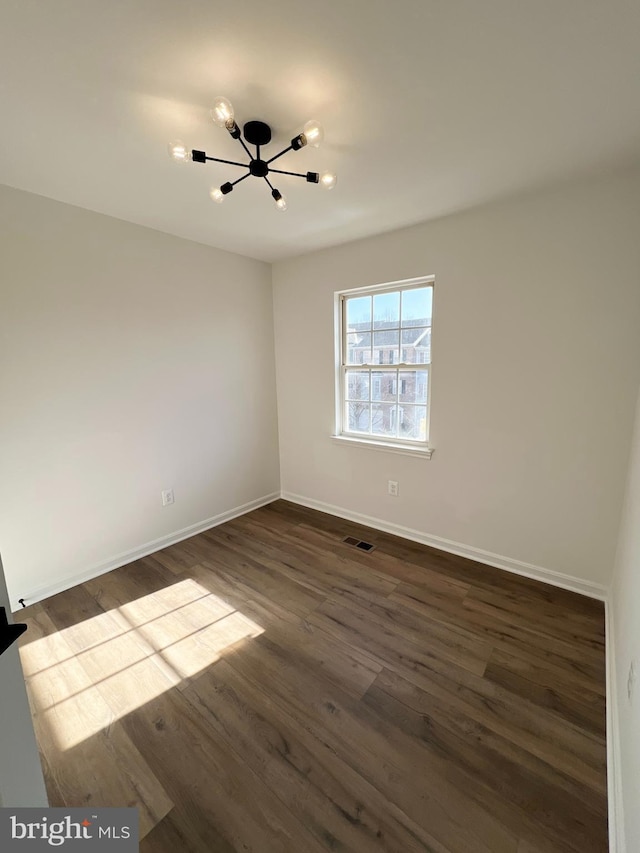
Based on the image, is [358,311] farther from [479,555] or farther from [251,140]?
[479,555]

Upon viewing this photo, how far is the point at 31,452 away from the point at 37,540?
1.89ft

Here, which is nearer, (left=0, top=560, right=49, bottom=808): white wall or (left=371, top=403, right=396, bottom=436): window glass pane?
(left=0, top=560, right=49, bottom=808): white wall

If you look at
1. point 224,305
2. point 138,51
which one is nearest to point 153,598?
point 224,305

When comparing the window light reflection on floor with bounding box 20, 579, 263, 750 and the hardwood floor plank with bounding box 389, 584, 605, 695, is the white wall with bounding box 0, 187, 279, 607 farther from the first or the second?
the hardwood floor plank with bounding box 389, 584, 605, 695

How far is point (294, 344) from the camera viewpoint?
3.47 m

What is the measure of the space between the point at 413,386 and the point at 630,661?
2.00 m

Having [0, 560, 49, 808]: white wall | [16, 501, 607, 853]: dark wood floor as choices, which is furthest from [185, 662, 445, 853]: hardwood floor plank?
[0, 560, 49, 808]: white wall

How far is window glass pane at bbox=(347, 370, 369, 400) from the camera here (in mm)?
3119

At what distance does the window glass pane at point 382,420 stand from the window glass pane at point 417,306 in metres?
0.71

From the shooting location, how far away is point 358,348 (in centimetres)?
312

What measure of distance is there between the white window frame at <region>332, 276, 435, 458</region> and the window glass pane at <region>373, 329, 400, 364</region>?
0.04m

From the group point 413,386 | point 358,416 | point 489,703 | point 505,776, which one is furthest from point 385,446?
point 505,776

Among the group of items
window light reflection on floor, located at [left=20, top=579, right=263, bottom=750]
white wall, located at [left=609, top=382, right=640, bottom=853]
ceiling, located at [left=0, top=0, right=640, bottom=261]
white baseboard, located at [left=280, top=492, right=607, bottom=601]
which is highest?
ceiling, located at [left=0, top=0, right=640, bottom=261]

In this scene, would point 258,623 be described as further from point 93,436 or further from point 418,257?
point 418,257
